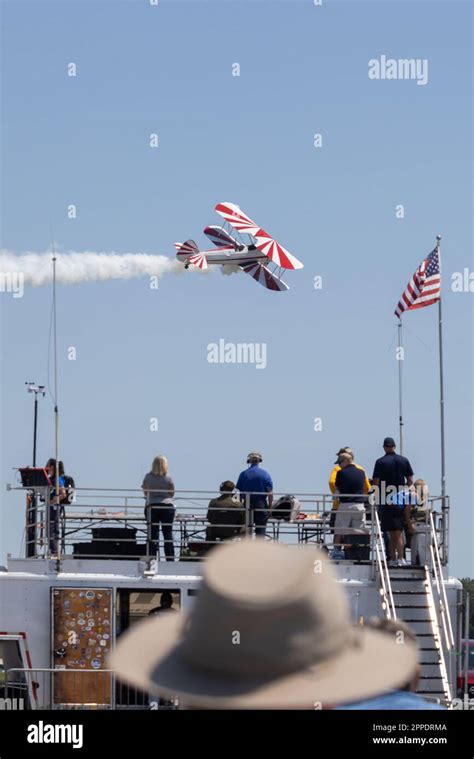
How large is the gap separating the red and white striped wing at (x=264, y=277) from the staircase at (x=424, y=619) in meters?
23.1

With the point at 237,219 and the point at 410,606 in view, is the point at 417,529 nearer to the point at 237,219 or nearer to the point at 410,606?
the point at 410,606

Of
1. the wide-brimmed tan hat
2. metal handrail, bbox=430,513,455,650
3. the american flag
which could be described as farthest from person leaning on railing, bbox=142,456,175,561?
the wide-brimmed tan hat

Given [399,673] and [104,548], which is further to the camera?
[104,548]

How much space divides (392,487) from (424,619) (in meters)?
1.95

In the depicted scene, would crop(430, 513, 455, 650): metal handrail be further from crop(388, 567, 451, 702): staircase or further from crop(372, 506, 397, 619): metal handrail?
crop(372, 506, 397, 619): metal handrail

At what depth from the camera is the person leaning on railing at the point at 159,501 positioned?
19594mm

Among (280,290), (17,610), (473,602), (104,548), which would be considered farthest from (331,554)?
(280,290)

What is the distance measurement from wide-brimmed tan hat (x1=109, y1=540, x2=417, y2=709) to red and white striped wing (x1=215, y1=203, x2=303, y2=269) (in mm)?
30565

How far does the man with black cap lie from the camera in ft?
65.3

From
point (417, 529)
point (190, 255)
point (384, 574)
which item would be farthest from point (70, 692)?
point (190, 255)

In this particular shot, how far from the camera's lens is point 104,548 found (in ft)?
64.4

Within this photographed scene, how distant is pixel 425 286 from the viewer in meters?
26.2
